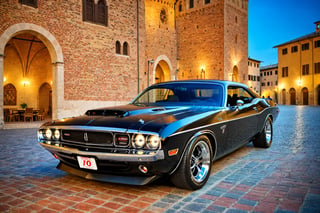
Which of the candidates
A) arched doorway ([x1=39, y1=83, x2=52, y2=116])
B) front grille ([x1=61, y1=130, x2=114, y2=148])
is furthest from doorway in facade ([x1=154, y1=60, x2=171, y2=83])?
front grille ([x1=61, y1=130, x2=114, y2=148])

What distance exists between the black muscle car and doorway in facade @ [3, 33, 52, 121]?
58.2 ft

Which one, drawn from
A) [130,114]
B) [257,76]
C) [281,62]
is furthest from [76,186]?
[257,76]

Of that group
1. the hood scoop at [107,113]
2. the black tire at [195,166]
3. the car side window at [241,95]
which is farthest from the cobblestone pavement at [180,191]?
the car side window at [241,95]

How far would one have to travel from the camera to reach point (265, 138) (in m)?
5.79

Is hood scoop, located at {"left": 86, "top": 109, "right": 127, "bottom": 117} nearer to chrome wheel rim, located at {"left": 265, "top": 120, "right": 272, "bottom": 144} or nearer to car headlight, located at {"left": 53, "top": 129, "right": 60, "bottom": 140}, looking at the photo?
car headlight, located at {"left": 53, "top": 129, "right": 60, "bottom": 140}

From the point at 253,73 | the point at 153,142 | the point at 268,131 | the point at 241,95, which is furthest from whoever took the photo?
the point at 253,73

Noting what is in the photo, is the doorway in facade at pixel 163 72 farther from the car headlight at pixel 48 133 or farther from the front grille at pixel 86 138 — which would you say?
the front grille at pixel 86 138

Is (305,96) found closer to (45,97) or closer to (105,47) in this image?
(105,47)

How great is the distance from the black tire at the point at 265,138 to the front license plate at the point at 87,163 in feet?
13.7

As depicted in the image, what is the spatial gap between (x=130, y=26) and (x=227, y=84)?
16417 mm

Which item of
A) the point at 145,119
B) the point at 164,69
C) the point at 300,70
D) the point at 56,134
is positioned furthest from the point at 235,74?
the point at 56,134

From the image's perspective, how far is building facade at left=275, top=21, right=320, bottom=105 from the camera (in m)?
38.9

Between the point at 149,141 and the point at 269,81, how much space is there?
63632mm

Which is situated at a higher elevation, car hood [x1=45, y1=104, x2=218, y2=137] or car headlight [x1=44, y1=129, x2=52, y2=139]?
car hood [x1=45, y1=104, x2=218, y2=137]
